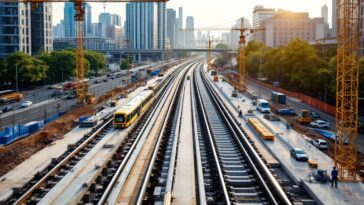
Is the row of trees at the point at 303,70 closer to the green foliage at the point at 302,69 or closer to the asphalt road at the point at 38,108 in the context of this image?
the green foliage at the point at 302,69

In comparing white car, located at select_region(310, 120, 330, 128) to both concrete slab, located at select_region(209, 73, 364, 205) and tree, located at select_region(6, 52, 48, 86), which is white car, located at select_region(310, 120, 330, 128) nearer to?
concrete slab, located at select_region(209, 73, 364, 205)

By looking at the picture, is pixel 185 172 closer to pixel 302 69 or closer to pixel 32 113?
pixel 32 113

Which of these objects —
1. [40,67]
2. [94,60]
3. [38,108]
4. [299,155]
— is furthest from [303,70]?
[94,60]

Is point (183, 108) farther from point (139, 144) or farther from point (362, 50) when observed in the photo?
point (362, 50)

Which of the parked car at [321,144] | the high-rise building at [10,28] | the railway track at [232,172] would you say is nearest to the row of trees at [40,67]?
the high-rise building at [10,28]

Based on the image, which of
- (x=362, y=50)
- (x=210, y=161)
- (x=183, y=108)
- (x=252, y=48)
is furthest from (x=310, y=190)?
(x=252, y=48)
